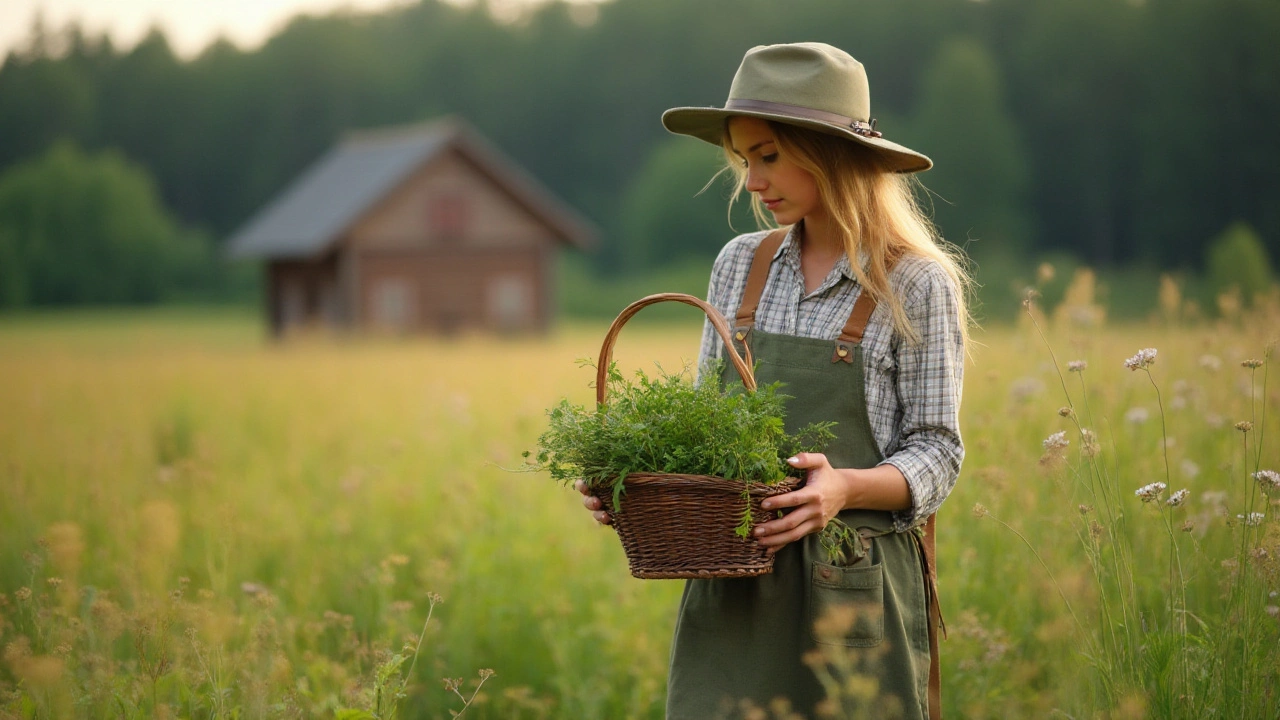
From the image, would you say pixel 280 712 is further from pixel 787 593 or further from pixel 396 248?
Answer: pixel 396 248

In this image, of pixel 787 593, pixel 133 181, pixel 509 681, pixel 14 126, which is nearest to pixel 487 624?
pixel 509 681

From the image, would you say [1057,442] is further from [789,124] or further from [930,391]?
[789,124]

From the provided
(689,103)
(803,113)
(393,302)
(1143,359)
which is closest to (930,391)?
(1143,359)

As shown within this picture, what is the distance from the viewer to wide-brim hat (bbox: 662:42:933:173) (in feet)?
7.77

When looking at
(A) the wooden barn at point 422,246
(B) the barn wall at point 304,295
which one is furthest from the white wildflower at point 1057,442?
(B) the barn wall at point 304,295

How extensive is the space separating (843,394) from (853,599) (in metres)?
0.45

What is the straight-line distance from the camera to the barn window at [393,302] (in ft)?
86.3

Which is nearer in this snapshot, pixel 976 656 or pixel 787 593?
pixel 787 593

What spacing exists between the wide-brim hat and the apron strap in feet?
1.05

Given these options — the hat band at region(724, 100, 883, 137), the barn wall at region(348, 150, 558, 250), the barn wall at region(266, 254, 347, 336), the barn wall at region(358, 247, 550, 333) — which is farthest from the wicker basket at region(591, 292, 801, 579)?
the barn wall at region(348, 150, 558, 250)

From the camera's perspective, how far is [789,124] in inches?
95.0

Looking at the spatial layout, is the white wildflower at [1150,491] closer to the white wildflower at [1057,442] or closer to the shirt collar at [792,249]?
the white wildflower at [1057,442]

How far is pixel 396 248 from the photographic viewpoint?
2675 cm

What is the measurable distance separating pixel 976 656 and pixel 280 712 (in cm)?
219
